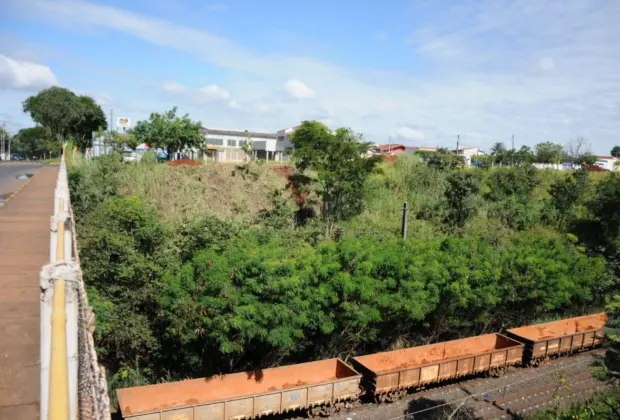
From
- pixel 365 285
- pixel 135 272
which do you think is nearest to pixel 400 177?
pixel 365 285

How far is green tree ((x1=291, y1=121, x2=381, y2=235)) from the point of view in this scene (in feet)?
65.5

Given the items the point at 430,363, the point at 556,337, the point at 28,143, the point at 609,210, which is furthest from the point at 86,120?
the point at 556,337

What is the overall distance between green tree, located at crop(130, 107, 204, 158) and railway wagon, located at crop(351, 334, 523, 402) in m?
22.2

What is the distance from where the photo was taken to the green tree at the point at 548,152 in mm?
53431

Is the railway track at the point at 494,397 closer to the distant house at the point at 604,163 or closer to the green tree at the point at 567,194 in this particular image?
the green tree at the point at 567,194

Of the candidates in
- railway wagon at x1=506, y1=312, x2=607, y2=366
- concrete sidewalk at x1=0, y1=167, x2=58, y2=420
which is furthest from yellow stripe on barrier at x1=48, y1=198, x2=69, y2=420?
railway wagon at x1=506, y1=312, x2=607, y2=366

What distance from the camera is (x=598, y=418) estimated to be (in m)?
8.56

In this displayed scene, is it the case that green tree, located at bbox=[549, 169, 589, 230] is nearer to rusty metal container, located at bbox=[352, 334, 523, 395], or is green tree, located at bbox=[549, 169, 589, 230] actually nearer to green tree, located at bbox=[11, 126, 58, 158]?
rusty metal container, located at bbox=[352, 334, 523, 395]

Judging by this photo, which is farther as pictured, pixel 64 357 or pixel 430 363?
pixel 430 363

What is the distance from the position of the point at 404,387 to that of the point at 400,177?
59.4 ft

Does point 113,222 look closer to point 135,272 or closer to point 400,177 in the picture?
point 135,272

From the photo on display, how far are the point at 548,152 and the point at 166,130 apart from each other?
45729 mm

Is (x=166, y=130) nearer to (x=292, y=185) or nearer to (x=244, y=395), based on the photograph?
(x=292, y=185)

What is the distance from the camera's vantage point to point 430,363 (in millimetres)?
11977
